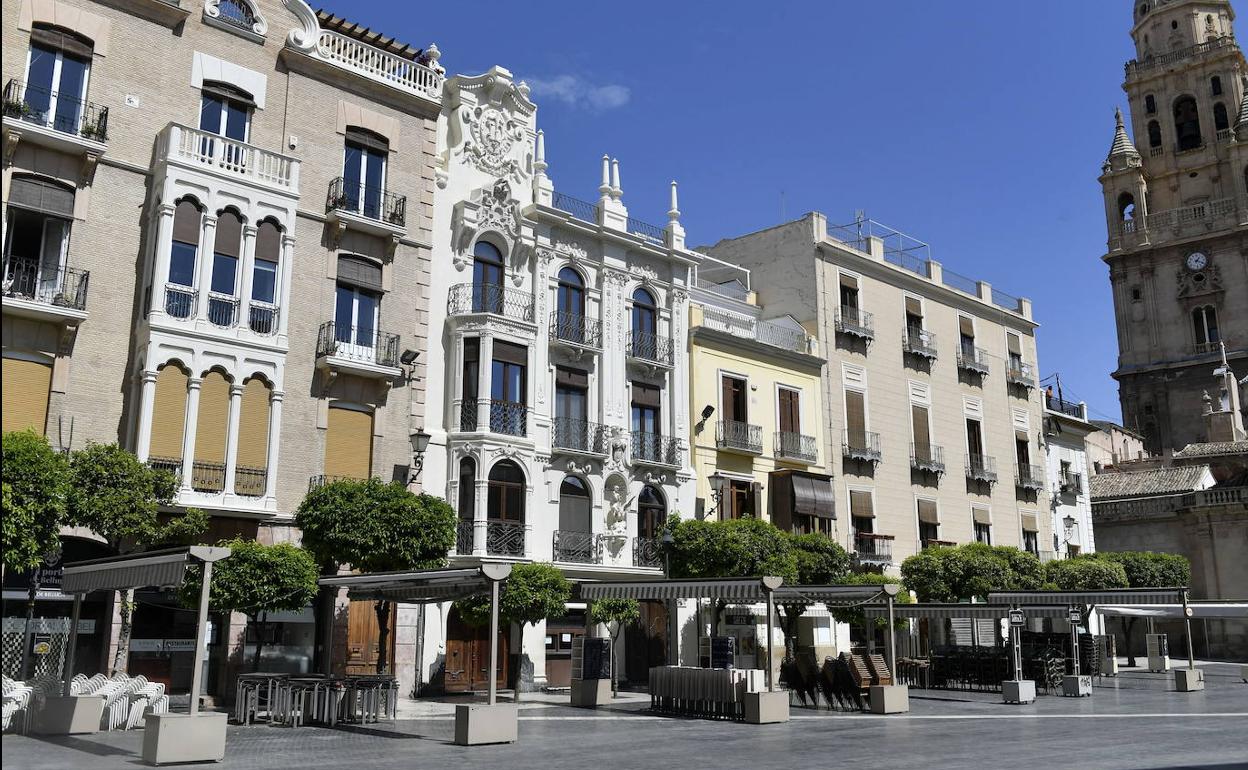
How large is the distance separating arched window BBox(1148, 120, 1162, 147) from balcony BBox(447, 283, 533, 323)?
62627 mm

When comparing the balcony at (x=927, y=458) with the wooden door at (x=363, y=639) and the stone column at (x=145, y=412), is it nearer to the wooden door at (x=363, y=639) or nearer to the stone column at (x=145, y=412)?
the wooden door at (x=363, y=639)

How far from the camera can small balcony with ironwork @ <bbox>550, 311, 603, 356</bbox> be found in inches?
1220

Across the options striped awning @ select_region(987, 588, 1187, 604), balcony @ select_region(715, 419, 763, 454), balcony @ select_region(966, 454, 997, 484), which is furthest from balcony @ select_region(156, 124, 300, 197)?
balcony @ select_region(966, 454, 997, 484)

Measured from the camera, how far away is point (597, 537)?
30.8 m

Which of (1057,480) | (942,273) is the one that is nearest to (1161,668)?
(1057,480)

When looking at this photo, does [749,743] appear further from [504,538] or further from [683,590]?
[504,538]

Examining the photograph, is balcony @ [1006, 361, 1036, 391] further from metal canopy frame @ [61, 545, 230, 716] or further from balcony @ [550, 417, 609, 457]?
metal canopy frame @ [61, 545, 230, 716]

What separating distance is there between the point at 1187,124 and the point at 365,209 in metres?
67.9

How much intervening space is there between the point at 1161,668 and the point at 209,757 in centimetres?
3811

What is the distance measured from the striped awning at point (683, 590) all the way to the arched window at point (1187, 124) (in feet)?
215

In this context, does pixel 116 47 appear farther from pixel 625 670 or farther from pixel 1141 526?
pixel 1141 526

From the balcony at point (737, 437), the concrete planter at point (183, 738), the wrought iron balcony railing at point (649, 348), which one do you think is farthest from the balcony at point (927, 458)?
the concrete planter at point (183, 738)

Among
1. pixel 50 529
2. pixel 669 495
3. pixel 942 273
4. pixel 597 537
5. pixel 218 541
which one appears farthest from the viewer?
pixel 942 273

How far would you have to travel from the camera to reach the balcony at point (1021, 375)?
48.0 m
